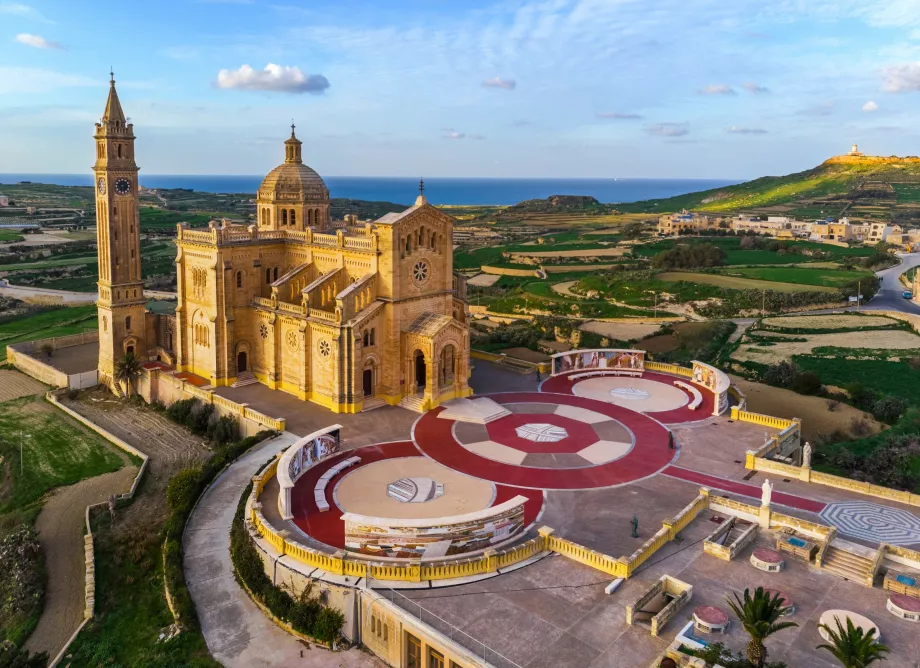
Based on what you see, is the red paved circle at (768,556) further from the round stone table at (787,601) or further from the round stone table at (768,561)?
the round stone table at (787,601)

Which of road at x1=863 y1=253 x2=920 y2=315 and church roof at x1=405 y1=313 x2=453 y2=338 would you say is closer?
church roof at x1=405 y1=313 x2=453 y2=338

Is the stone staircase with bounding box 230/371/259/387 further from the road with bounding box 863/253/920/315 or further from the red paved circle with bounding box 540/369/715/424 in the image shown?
the road with bounding box 863/253/920/315

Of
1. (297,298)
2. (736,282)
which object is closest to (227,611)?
(297,298)

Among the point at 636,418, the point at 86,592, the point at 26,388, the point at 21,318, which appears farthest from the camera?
the point at 21,318

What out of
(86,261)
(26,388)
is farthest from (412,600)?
(86,261)

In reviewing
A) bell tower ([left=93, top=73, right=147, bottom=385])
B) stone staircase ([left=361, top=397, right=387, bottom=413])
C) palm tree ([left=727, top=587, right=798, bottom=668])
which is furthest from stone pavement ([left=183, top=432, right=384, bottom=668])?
bell tower ([left=93, top=73, right=147, bottom=385])

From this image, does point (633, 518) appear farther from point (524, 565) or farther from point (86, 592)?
point (86, 592)
